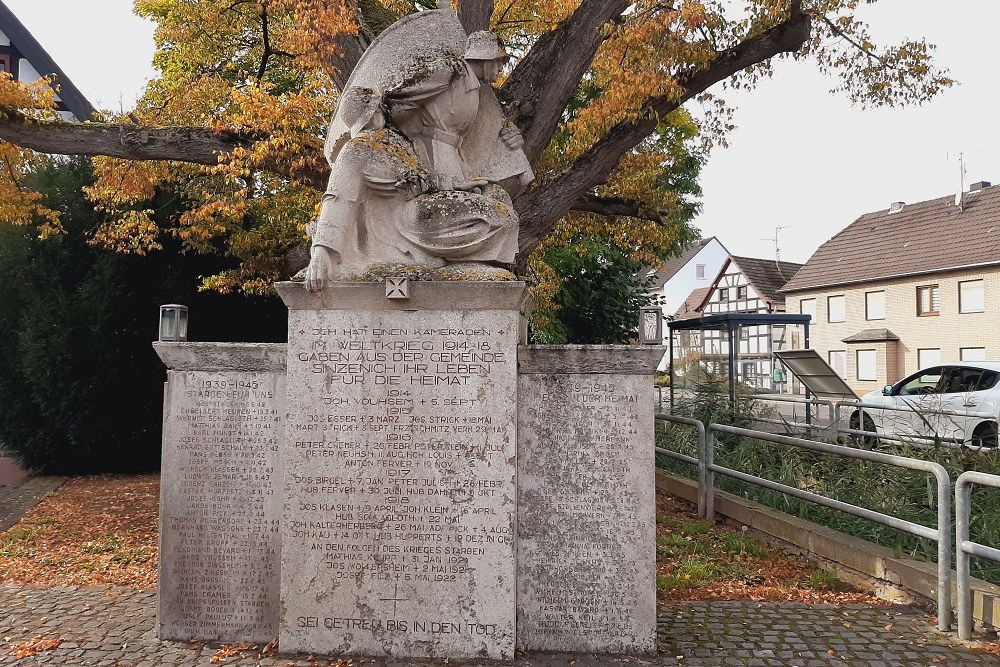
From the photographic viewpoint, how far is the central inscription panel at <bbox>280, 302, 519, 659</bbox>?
167 inches

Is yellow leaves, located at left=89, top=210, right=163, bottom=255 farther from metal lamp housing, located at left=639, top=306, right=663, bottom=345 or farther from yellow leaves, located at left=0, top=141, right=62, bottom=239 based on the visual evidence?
metal lamp housing, located at left=639, top=306, right=663, bottom=345

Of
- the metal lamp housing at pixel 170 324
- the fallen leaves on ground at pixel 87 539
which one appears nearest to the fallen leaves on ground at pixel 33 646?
the fallen leaves on ground at pixel 87 539

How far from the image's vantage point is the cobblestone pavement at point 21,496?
30.5 feet

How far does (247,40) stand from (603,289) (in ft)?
34.4

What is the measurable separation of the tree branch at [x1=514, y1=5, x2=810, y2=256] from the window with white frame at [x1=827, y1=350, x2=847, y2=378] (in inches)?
995

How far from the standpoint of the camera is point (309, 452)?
4344mm

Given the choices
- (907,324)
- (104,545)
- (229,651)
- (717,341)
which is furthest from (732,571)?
(907,324)

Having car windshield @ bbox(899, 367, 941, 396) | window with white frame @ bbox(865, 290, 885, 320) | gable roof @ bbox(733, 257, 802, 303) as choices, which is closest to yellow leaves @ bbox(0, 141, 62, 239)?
car windshield @ bbox(899, 367, 941, 396)

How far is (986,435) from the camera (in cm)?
1054

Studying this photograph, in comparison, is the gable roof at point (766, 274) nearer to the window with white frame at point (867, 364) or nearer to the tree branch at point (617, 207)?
the window with white frame at point (867, 364)

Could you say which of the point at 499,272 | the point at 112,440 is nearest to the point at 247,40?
the point at 112,440

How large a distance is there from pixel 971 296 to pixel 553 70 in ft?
78.5

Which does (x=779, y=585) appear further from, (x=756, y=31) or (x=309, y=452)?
(x=756, y=31)

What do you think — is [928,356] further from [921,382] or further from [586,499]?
[586,499]
